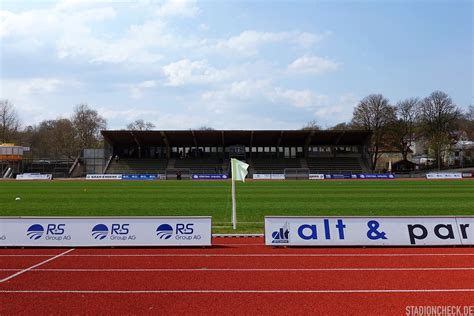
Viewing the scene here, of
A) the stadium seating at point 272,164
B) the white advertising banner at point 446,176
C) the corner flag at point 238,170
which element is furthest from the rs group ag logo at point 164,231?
the stadium seating at point 272,164

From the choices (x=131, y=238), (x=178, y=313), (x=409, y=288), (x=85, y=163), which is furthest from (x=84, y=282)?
(x=85, y=163)

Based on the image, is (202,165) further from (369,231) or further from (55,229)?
(369,231)

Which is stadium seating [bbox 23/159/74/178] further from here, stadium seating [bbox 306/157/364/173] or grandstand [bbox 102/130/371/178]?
stadium seating [bbox 306/157/364/173]

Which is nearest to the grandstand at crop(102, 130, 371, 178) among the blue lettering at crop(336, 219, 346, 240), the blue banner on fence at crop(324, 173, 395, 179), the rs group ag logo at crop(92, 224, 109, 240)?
the blue banner on fence at crop(324, 173, 395, 179)

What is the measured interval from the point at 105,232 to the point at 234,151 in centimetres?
6438

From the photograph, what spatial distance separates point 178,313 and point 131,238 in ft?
19.1

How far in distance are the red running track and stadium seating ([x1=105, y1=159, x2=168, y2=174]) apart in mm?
59870

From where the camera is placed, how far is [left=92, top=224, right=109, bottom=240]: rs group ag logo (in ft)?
40.0

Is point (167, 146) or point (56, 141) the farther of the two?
point (56, 141)

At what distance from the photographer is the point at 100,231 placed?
12.3 metres

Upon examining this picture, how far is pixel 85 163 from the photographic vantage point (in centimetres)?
7488

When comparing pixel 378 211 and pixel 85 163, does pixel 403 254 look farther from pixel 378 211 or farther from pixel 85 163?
pixel 85 163

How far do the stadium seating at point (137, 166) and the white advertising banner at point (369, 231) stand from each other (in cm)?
5927

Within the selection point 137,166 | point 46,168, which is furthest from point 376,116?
point 46,168
